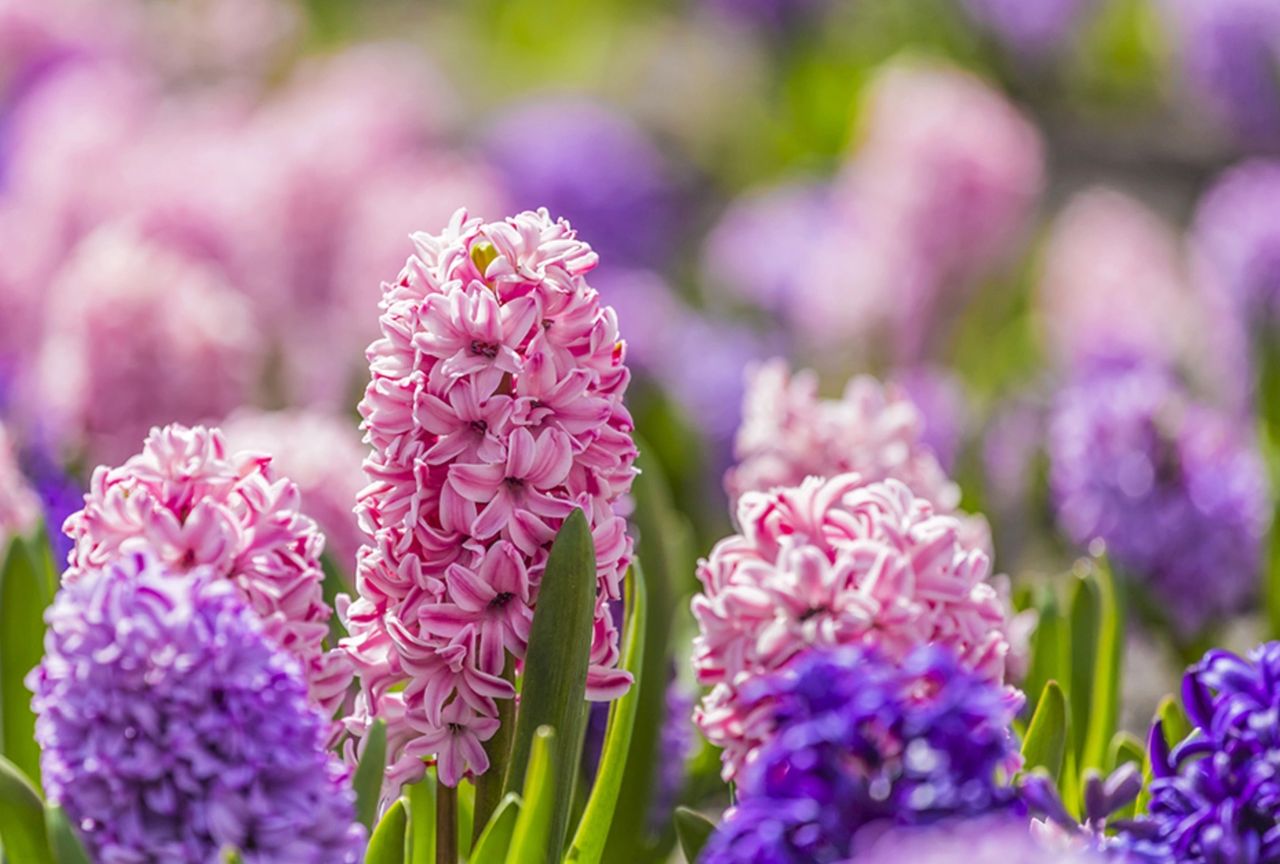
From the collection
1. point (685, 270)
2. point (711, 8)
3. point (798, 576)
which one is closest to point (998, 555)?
point (798, 576)

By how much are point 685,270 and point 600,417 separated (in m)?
4.25

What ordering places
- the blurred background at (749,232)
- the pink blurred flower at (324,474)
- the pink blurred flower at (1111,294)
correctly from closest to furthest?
the pink blurred flower at (324,474) → the blurred background at (749,232) → the pink blurred flower at (1111,294)

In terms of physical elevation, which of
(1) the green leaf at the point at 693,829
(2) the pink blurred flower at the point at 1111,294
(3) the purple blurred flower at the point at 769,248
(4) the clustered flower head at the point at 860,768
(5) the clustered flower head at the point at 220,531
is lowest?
(1) the green leaf at the point at 693,829

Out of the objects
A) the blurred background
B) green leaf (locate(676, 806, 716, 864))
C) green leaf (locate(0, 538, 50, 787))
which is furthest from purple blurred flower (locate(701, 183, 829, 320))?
green leaf (locate(676, 806, 716, 864))

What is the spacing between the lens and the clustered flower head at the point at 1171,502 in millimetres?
1897

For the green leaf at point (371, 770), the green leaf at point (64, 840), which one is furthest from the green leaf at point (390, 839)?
the green leaf at point (64, 840)

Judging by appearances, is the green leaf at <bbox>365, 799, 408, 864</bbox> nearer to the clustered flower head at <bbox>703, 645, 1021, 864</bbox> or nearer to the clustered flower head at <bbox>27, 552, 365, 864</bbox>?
the clustered flower head at <bbox>27, 552, 365, 864</bbox>

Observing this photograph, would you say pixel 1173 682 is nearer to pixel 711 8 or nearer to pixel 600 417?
pixel 600 417

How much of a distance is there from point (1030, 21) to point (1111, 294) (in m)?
3.15

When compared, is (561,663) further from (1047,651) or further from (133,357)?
(133,357)

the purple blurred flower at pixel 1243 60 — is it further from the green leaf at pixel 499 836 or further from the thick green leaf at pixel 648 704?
the green leaf at pixel 499 836

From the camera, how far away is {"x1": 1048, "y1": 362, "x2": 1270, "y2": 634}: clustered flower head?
6.23ft

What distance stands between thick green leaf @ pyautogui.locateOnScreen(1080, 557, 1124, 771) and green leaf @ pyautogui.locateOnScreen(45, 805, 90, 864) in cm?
81

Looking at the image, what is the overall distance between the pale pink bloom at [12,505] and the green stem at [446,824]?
50 cm
